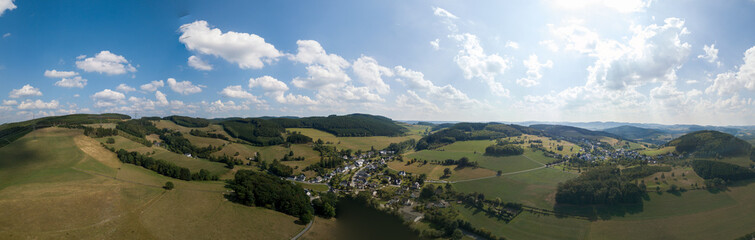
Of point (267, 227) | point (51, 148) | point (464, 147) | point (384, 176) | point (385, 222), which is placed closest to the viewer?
point (267, 227)

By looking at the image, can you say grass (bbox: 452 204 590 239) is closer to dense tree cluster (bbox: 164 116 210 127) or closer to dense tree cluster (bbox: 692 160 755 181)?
dense tree cluster (bbox: 692 160 755 181)

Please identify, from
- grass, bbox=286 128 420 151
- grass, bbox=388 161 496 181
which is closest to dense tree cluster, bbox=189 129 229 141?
grass, bbox=286 128 420 151

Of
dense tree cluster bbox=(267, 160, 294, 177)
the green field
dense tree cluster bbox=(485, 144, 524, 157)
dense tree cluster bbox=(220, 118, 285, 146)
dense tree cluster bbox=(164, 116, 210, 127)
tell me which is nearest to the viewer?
the green field

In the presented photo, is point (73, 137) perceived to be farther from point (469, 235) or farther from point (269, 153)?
point (469, 235)

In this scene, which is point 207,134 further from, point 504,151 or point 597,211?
point 597,211

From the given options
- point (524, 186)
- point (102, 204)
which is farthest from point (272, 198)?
point (524, 186)

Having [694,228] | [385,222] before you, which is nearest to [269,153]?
[385,222]
